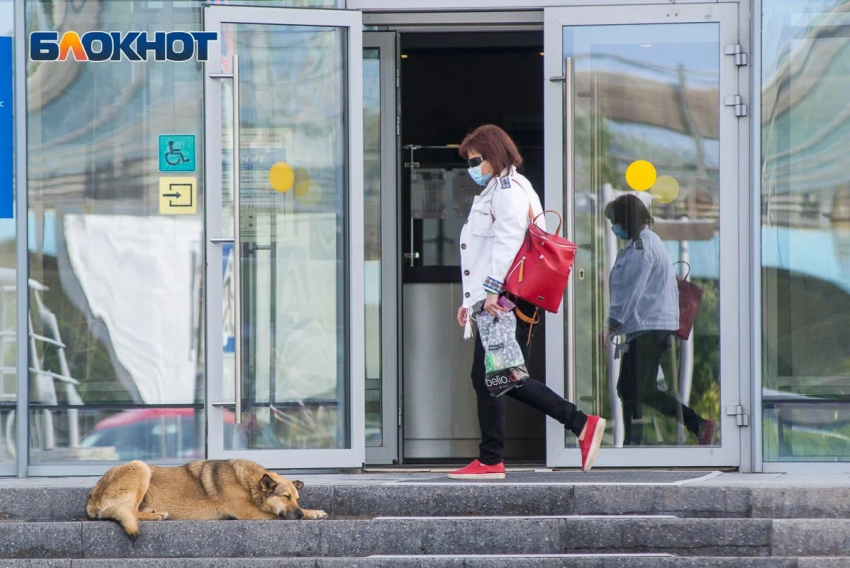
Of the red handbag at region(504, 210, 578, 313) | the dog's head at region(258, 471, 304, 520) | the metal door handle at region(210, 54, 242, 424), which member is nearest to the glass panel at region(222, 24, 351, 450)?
the metal door handle at region(210, 54, 242, 424)

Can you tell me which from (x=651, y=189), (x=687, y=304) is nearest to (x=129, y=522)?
(x=687, y=304)

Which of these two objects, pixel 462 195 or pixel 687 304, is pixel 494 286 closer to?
pixel 687 304

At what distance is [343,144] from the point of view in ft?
→ 27.1

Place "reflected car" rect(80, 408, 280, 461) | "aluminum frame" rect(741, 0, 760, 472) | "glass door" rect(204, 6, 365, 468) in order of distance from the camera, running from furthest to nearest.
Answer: "reflected car" rect(80, 408, 280, 461)
"glass door" rect(204, 6, 365, 468)
"aluminum frame" rect(741, 0, 760, 472)

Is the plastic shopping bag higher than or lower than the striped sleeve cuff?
lower

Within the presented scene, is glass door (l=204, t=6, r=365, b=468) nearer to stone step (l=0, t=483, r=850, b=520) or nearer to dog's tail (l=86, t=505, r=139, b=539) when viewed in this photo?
stone step (l=0, t=483, r=850, b=520)

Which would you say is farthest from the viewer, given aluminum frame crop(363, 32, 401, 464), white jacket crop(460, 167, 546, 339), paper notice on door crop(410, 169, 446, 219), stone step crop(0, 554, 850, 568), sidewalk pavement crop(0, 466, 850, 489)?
paper notice on door crop(410, 169, 446, 219)

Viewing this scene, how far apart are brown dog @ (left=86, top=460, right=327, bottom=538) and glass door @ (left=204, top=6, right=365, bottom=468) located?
3.90 feet

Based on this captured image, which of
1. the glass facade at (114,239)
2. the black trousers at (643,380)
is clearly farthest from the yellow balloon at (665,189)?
the glass facade at (114,239)

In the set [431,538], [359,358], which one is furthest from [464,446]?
[431,538]

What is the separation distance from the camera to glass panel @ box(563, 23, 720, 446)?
26.6 feet

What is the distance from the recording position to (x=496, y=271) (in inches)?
281

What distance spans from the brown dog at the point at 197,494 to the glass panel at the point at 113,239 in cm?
144

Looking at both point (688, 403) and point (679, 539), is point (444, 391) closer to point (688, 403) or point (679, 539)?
point (688, 403)
